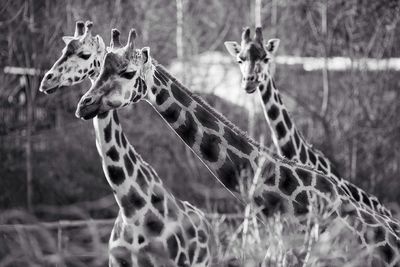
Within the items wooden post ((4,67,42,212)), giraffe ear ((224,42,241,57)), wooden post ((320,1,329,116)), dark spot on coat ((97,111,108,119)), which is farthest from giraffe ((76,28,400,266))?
wooden post ((320,1,329,116))

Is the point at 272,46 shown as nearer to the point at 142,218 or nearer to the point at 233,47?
the point at 233,47

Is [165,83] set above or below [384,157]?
above

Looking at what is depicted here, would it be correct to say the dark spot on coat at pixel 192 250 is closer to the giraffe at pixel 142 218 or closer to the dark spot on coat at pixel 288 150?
the giraffe at pixel 142 218

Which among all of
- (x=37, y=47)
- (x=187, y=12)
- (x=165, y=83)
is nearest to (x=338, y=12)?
(x=187, y=12)

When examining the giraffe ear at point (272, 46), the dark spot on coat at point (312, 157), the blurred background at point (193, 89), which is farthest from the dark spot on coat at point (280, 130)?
the blurred background at point (193, 89)

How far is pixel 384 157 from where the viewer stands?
13.7 metres

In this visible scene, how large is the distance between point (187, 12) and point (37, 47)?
15.1 feet

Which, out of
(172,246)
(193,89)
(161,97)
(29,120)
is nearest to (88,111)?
(161,97)

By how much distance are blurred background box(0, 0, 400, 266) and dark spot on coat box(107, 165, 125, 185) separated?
6367mm

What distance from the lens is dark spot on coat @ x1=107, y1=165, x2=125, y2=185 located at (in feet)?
16.5

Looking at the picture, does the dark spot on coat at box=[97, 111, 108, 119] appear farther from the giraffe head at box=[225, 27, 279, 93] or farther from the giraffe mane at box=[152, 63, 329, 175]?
the giraffe head at box=[225, 27, 279, 93]

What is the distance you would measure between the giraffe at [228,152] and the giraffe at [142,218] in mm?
309

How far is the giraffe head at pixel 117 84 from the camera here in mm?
4770

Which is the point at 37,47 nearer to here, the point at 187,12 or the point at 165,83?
the point at 187,12
